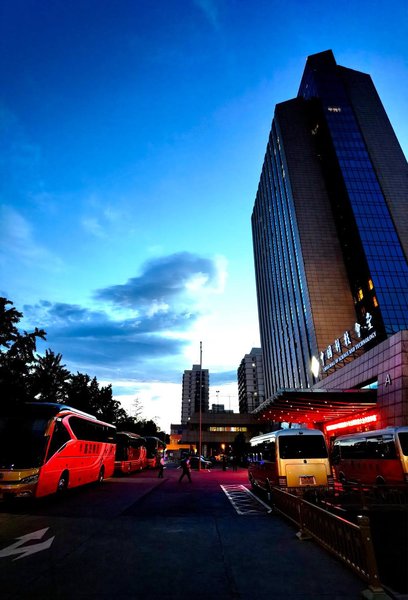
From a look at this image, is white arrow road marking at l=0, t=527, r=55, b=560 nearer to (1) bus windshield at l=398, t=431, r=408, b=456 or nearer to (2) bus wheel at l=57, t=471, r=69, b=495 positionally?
(2) bus wheel at l=57, t=471, r=69, b=495

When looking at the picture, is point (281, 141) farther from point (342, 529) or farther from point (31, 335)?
point (342, 529)

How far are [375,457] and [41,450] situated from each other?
573 inches

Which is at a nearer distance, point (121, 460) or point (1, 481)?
point (1, 481)

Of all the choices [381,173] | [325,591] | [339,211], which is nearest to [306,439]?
[325,591]

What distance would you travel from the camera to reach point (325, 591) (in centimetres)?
429

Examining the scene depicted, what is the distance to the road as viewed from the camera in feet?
14.2

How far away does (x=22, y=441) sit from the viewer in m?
11.4

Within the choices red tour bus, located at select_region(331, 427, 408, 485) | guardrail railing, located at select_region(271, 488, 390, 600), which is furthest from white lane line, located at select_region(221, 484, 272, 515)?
red tour bus, located at select_region(331, 427, 408, 485)

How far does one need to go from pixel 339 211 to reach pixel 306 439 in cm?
6792

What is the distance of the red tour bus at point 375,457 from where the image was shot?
1302cm

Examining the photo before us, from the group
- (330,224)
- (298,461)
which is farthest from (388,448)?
(330,224)

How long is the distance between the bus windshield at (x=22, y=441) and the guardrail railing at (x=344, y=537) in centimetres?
885

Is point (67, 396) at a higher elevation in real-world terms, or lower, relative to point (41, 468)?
higher

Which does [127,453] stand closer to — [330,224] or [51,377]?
[51,377]
